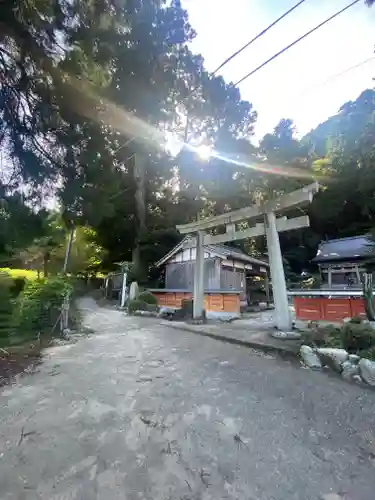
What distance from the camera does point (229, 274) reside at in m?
16.1

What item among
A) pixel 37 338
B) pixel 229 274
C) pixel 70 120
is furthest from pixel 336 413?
pixel 229 274

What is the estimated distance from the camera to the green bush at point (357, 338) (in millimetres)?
4443

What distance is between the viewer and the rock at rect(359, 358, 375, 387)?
154 inches

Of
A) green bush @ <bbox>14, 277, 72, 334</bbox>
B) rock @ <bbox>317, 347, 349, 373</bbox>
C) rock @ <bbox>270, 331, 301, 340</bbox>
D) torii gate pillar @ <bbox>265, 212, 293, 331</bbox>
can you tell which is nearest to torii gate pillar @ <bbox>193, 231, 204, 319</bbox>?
torii gate pillar @ <bbox>265, 212, 293, 331</bbox>

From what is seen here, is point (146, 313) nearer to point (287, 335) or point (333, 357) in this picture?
point (287, 335)

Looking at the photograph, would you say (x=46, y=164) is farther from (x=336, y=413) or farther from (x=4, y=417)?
(x=336, y=413)

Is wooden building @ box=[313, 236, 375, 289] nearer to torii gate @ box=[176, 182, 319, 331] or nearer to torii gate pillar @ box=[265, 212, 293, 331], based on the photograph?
torii gate @ box=[176, 182, 319, 331]

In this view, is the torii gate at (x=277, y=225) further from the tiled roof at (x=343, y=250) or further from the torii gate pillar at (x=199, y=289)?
the tiled roof at (x=343, y=250)

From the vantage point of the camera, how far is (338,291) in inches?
364

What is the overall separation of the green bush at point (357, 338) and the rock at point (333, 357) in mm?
183

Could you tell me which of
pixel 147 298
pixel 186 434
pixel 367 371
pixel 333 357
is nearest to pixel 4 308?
pixel 186 434

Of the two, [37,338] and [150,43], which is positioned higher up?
[150,43]

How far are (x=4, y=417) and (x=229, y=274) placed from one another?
13706mm

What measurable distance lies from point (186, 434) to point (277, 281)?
16.6 feet
